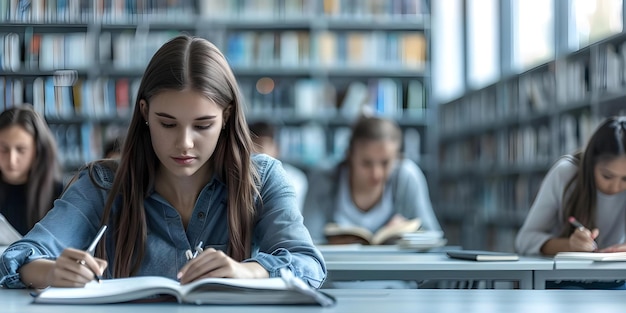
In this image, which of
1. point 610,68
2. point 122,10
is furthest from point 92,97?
point 610,68

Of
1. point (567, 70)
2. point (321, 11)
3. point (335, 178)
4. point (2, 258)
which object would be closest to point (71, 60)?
point (321, 11)

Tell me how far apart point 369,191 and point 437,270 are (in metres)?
1.59

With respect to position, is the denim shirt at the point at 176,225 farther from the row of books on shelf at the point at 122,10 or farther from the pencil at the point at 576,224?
the row of books on shelf at the point at 122,10

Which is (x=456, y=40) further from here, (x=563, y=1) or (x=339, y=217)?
(x=339, y=217)

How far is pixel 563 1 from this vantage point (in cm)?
527

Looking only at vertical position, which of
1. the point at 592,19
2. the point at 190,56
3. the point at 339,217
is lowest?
the point at 339,217

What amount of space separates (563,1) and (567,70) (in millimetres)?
688

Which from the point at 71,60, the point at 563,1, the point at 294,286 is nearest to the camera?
the point at 294,286

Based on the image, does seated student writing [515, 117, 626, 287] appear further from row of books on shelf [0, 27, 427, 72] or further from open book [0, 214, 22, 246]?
row of books on shelf [0, 27, 427, 72]

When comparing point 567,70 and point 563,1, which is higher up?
point 563,1

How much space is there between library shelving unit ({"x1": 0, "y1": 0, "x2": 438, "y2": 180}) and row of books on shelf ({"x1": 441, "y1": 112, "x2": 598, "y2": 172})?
1.09ft

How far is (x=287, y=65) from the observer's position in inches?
255

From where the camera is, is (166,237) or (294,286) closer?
(294,286)

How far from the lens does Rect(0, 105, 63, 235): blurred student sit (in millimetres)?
3225
